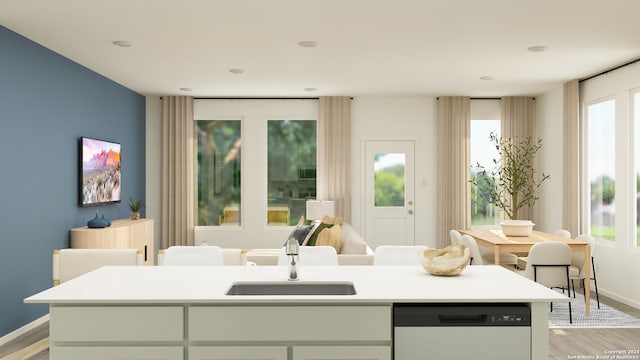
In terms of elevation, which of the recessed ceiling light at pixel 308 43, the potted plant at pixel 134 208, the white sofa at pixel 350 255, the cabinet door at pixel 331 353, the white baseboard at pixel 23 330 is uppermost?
the recessed ceiling light at pixel 308 43

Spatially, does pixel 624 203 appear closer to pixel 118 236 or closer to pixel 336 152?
pixel 336 152

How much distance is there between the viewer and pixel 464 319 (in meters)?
2.47

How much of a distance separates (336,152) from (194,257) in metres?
4.79

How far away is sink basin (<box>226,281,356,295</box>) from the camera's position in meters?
2.80

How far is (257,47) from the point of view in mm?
5285

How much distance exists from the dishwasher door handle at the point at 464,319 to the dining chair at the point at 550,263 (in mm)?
2743

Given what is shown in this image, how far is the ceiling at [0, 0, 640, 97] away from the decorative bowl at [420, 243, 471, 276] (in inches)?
72.8

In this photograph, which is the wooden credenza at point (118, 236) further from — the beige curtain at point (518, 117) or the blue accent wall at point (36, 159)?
the beige curtain at point (518, 117)

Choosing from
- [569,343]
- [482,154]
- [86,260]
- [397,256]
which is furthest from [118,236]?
[482,154]

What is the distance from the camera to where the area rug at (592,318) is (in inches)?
200

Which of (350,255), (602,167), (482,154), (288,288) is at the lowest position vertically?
(350,255)

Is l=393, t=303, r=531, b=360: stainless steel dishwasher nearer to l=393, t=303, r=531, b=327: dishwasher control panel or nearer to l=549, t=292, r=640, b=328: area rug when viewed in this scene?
l=393, t=303, r=531, b=327: dishwasher control panel

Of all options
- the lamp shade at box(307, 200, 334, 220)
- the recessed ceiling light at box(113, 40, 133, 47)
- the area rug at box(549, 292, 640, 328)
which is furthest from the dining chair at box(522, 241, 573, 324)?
the recessed ceiling light at box(113, 40, 133, 47)

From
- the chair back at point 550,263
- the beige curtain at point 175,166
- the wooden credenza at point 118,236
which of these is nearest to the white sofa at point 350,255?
the wooden credenza at point 118,236
